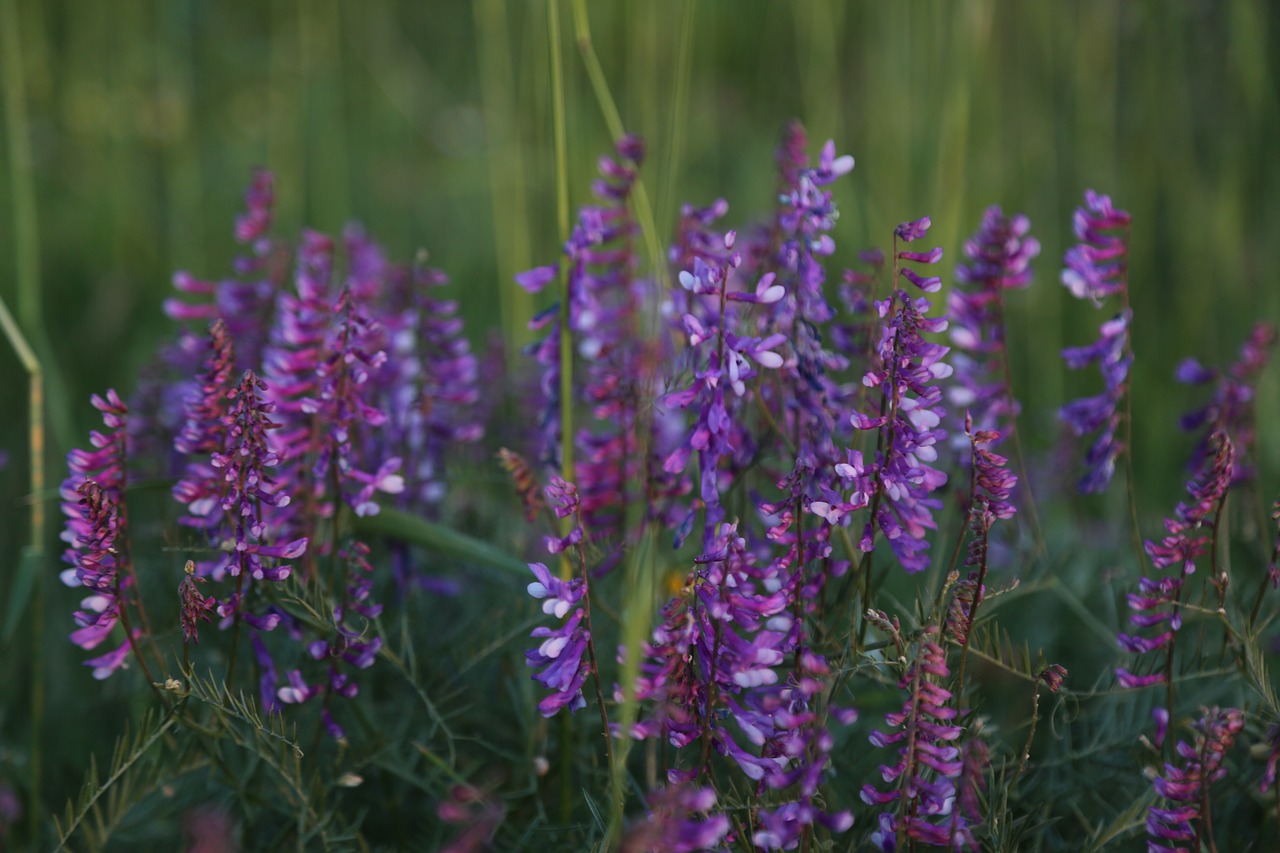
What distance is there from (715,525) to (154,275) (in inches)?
114

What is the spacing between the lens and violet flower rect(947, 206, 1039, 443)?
5.02ft

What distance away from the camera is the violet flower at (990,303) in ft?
5.02

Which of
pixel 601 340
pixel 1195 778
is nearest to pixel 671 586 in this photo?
pixel 601 340

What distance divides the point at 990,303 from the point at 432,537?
0.79m

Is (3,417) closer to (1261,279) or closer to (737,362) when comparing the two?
(737,362)

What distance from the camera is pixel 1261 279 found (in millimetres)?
3100

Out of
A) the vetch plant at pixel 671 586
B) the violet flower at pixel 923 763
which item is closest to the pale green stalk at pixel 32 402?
the vetch plant at pixel 671 586

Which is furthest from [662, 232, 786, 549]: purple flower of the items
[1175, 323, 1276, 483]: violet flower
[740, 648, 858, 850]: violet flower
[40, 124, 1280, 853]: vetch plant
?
[1175, 323, 1276, 483]: violet flower

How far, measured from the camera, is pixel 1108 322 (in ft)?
4.97

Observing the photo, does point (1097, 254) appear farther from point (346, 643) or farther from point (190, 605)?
point (190, 605)

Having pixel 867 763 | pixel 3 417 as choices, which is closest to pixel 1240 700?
pixel 867 763

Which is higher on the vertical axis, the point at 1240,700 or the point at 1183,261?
the point at 1183,261

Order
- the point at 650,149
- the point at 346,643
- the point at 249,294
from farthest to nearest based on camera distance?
the point at 650,149 < the point at 249,294 < the point at 346,643

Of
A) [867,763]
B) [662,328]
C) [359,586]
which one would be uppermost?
[662,328]
